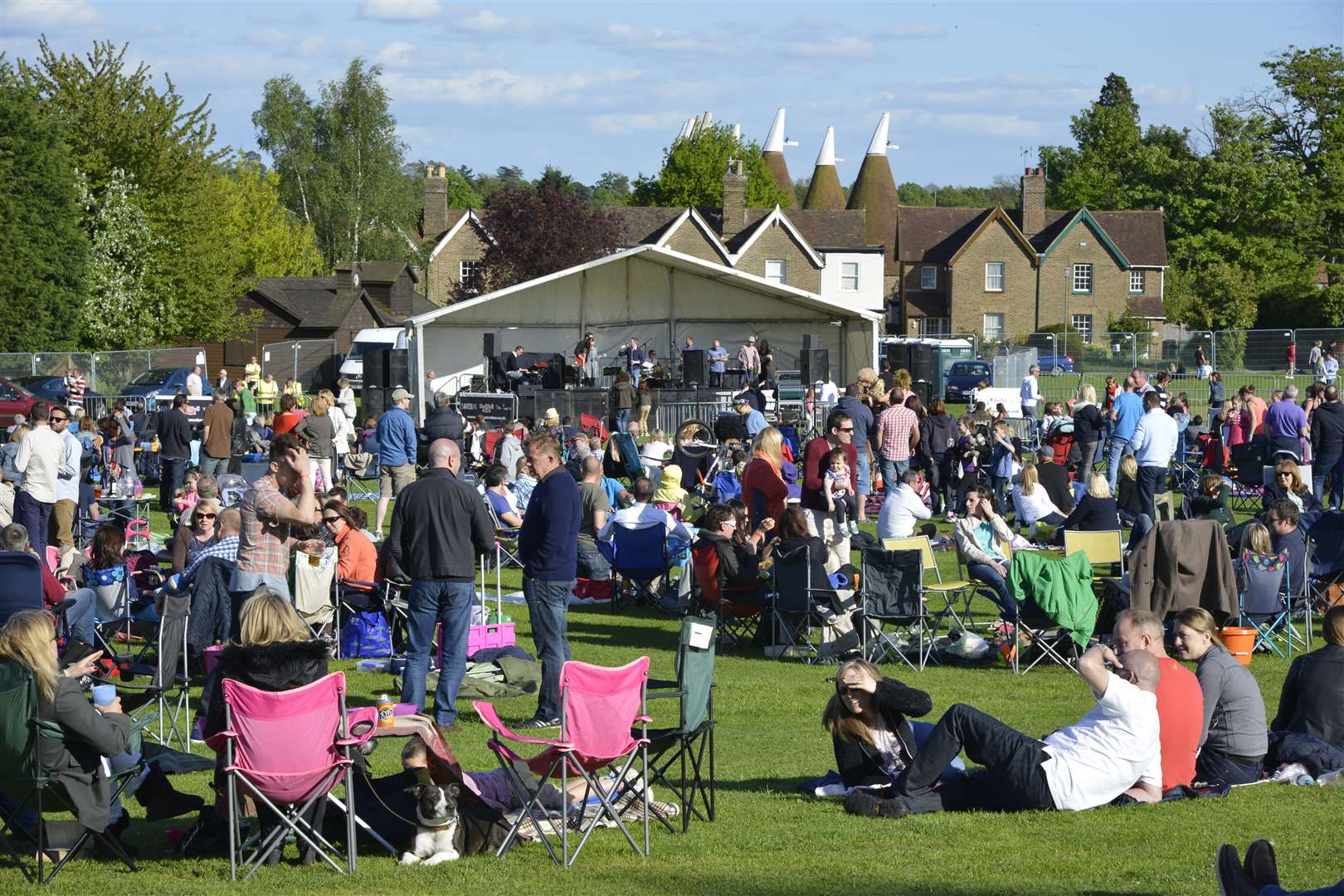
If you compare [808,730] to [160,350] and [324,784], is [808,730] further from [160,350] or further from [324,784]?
[160,350]

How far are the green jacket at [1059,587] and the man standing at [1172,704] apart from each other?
2.80 metres

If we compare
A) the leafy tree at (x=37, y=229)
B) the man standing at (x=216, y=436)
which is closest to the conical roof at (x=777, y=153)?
the leafy tree at (x=37, y=229)

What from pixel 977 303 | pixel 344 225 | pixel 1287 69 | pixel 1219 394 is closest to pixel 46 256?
pixel 1219 394

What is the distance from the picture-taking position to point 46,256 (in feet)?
112

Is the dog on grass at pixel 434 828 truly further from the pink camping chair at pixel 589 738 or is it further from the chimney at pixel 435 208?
the chimney at pixel 435 208

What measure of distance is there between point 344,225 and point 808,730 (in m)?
58.4

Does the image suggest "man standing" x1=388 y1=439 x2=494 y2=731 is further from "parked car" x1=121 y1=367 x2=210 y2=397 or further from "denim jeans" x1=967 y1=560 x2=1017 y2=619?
"parked car" x1=121 y1=367 x2=210 y2=397

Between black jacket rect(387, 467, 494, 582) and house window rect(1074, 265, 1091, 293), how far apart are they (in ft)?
182

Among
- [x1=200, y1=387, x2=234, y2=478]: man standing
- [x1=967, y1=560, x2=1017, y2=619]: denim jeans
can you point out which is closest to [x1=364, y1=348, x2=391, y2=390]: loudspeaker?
[x1=200, y1=387, x2=234, y2=478]: man standing

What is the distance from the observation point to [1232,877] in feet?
15.3

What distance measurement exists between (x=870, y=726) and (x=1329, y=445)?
38.6 feet

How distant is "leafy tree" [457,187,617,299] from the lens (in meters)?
47.5

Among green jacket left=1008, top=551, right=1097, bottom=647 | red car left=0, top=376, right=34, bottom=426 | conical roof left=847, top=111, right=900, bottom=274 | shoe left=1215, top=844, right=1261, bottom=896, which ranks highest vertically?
conical roof left=847, top=111, right=900, bottom=274

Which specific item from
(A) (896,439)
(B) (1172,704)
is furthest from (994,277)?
(B) (1172,704)
